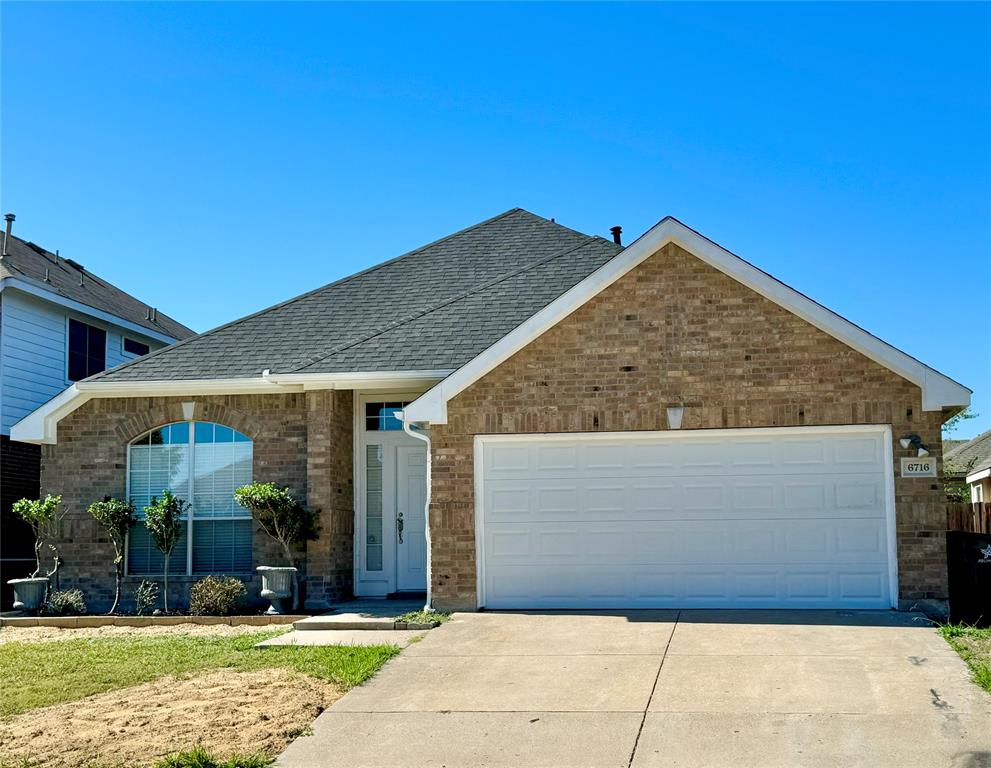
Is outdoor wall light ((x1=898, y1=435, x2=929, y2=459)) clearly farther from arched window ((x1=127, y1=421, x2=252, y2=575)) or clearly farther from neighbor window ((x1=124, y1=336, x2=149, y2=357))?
neighbor window ((x1=124, y1=336, x2=149, y2=357))

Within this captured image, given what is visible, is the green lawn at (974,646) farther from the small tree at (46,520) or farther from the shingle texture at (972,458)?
the shingle texture at (972,458)

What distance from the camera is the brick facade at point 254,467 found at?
14562 mm

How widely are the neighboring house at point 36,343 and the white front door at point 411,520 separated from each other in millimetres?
7312

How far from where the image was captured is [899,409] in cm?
1241

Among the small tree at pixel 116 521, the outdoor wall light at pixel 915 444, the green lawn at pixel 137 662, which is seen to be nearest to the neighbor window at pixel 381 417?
the small tree at pixel 116 521

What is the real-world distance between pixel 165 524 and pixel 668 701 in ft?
28.3

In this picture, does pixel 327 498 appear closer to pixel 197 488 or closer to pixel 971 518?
pixel 197 488

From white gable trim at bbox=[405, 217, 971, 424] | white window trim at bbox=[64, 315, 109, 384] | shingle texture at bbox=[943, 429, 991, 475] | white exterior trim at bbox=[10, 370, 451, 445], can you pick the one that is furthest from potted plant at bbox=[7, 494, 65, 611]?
shingle texture at bbox=[943, 429, 991, 475]

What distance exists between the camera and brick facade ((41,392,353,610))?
14.6m

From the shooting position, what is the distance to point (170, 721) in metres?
8.05

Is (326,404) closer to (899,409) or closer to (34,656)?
(34,656)

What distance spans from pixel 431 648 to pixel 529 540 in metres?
2.65

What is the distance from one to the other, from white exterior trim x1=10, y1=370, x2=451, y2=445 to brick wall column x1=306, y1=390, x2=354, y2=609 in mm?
389

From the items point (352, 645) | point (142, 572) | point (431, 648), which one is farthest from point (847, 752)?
point (142, 572)
